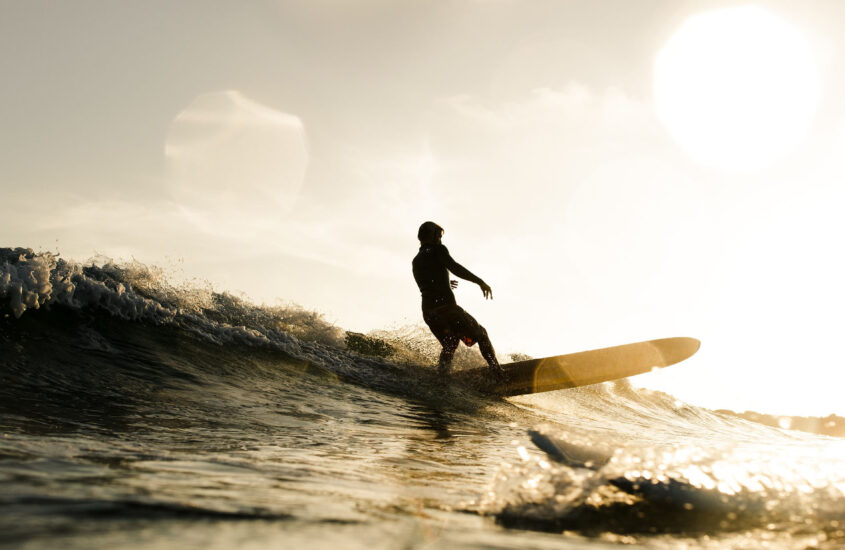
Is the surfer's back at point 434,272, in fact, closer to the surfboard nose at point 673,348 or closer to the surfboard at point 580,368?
the surfboard at point 580,368

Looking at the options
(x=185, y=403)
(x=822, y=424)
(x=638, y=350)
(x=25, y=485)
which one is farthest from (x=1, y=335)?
(x=822, y=424)

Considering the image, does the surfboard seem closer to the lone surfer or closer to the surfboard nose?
the surfboard nose

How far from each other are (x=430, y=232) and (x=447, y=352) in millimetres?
1674

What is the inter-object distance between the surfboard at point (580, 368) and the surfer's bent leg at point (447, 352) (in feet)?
1.14

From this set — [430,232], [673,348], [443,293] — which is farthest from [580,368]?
[430,232]

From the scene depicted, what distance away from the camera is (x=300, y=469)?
8.19 ft

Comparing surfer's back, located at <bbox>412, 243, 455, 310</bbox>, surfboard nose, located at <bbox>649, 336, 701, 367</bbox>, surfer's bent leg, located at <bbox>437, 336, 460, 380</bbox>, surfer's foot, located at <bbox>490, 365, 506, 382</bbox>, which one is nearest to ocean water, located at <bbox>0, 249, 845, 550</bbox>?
surfer's bent leg, located at <bbox>437, 336, 460, 380</bbox>

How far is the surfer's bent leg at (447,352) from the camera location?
303 inches

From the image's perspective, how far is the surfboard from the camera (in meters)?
8.17

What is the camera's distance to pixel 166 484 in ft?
6.26

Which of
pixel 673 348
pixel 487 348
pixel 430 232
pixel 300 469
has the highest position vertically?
pixel 430 232

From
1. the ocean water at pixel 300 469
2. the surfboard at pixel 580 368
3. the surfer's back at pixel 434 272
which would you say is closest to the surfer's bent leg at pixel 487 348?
the surfboard at pixel 580 368

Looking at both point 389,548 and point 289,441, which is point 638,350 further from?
point 389,548

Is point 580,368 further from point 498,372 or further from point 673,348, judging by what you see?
point 673,348
